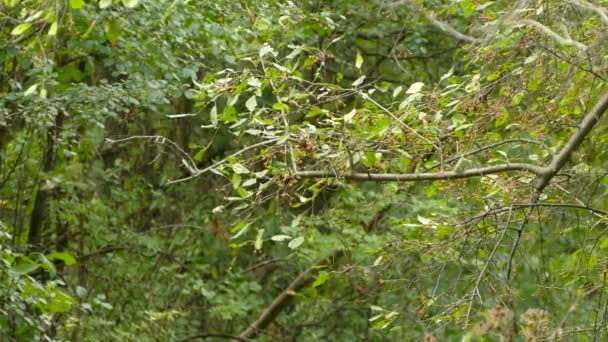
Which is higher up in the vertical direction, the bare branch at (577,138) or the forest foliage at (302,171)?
the bare branch at (577,138)

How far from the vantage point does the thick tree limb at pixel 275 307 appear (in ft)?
33.7

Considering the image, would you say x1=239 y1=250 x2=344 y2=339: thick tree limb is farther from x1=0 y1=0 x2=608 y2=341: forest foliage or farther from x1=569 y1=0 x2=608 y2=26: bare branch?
x1=569 y1=0 x2=608 y2=26: bare branch

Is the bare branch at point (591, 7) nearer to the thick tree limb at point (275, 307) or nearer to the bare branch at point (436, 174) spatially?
the bare branch at point (436, 174)

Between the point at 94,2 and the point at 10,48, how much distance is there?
0.63m

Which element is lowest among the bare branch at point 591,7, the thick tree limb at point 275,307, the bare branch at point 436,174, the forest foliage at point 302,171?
the thick tree limb at point 275,307

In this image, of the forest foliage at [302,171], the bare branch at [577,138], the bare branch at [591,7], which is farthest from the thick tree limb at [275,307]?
the bare branch at [591,7]

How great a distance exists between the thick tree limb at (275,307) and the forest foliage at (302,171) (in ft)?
0.07

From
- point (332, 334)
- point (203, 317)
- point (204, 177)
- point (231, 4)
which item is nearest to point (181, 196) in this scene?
point (204, 177)

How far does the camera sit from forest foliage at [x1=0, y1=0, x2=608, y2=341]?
14.2 ft

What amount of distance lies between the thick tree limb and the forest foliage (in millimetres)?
21

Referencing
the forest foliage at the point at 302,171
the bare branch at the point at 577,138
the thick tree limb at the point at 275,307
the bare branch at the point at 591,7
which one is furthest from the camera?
the thick tree limb at the point at 275,307

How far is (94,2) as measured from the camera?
692 centimetres

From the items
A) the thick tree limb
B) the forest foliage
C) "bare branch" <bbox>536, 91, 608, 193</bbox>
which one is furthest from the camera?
the thick tree limb

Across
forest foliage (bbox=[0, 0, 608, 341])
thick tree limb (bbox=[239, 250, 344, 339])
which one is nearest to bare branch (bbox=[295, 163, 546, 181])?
forest foliage (bbox=[0, 0, 608, 341])
